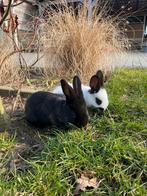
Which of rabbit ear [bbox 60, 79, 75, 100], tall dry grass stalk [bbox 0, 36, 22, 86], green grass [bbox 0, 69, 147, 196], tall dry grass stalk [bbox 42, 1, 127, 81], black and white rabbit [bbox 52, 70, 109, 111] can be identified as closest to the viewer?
green grass [bbox 0, 69, 147, 196]

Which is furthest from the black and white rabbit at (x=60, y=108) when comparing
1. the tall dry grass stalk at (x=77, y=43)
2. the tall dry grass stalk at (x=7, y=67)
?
the tall dry grass stalk at (x=77, y=43)

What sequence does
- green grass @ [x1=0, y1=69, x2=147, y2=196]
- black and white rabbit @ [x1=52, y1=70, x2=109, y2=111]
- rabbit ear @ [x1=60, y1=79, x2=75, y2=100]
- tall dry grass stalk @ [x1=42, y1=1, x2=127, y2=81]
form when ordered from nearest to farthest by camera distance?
green grass @ [x1=0, y1=69, x2=147, y2=196] < rabbit ear @ [x1=60, y1=79, x2=75, y2=100] < black and white rabbit @ [x1=52, y1=70, x2=109, y2=111] < tall dry grass stalk @ [x1=42, y1=1, x2=127, y2=81]

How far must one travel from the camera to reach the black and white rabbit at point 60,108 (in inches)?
90.2

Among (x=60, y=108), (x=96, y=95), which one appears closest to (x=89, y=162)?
(x=60, y=108)

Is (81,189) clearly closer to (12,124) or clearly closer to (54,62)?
(12,124)

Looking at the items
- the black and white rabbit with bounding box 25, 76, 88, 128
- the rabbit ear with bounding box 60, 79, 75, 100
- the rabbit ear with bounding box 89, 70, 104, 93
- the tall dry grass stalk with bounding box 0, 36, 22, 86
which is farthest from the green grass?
the tall dry grass stalk with bounding box 0, 36, 22, 86

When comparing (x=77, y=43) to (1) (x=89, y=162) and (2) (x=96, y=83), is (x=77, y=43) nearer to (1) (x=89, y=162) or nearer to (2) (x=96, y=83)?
(2) (x=96, y=83)

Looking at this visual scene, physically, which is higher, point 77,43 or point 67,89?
point 77,43

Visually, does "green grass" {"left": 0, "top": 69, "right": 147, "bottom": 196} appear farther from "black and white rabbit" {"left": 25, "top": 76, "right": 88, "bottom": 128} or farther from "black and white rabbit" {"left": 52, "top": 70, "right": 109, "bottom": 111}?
"black and white rabbit" {"left": 52, "top": 70, "right": 109, "bottom": 111}

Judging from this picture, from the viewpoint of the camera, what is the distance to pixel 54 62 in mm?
4598

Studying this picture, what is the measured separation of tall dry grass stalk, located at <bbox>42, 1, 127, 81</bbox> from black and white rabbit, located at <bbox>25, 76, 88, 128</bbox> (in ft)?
5.97

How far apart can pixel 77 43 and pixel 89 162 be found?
2847 mm

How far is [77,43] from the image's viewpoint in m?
4.38

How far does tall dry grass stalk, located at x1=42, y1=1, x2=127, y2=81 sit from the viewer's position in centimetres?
436
